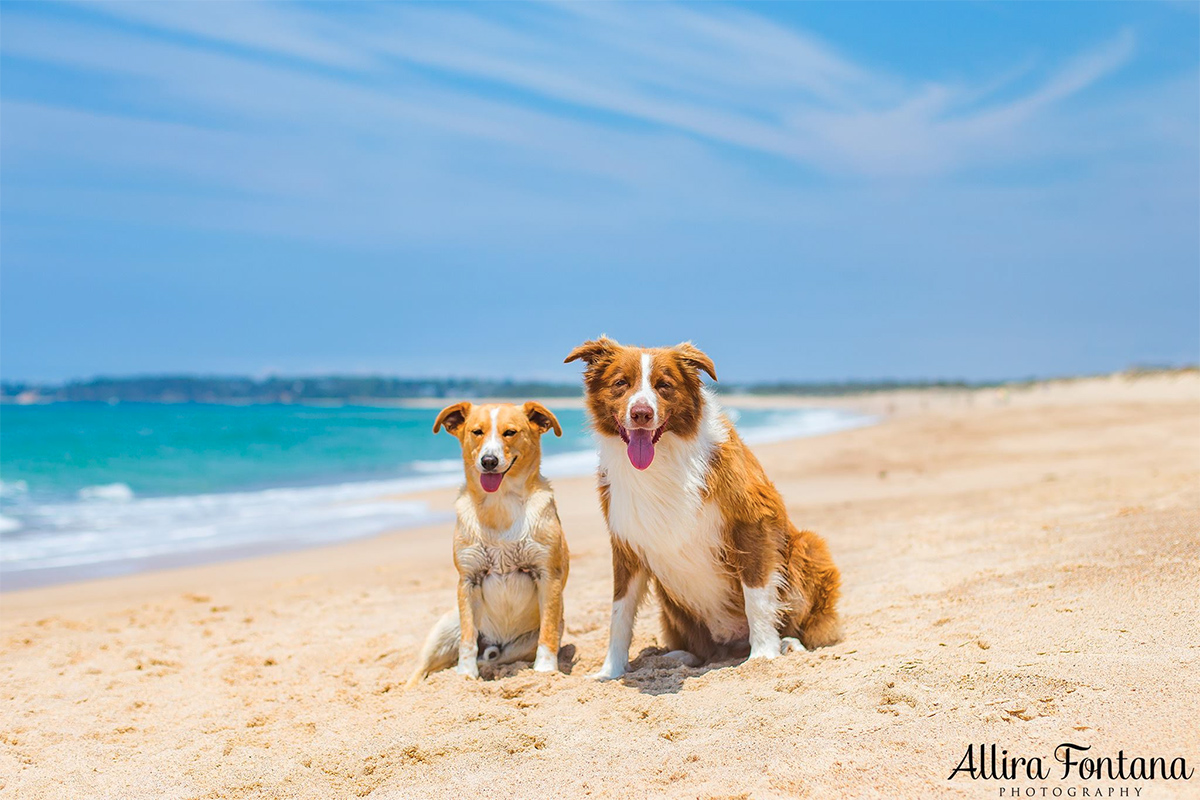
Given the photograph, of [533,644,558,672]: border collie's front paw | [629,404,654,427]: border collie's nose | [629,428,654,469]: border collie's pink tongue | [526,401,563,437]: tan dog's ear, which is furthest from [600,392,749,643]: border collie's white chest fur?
[533,644,558,672]: border collie's front paw

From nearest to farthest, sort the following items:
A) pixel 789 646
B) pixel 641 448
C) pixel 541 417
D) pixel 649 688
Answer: pixel 641 448 < pixel 649 688 < pixel 789 646 < pixel 541 417

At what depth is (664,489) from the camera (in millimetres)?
4734

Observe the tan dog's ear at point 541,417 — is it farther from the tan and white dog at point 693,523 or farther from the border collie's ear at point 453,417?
the tan and white dog at point 693,523

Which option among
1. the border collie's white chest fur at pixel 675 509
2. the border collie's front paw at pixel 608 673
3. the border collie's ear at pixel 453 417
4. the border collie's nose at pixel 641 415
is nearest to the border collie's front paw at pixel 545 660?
the border collie's front paw at pixel 608 673

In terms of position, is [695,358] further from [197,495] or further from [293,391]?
[293,391]

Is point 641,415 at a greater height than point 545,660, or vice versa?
point 641,415

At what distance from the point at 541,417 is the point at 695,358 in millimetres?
1348

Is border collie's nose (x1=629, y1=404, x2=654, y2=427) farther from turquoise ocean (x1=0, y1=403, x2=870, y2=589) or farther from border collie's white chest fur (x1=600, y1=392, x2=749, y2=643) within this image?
turquoise ocean (x1=0, y1=403, x2=870, y2=589)

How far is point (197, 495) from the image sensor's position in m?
20.1

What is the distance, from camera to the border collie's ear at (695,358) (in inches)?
187

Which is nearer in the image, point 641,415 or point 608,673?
point 641,415

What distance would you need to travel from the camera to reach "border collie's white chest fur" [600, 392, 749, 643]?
4734 millimetres

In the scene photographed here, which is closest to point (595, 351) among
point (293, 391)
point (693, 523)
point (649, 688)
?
point (693, 523)

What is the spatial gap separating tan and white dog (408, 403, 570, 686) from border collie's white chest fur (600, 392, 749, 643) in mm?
636
